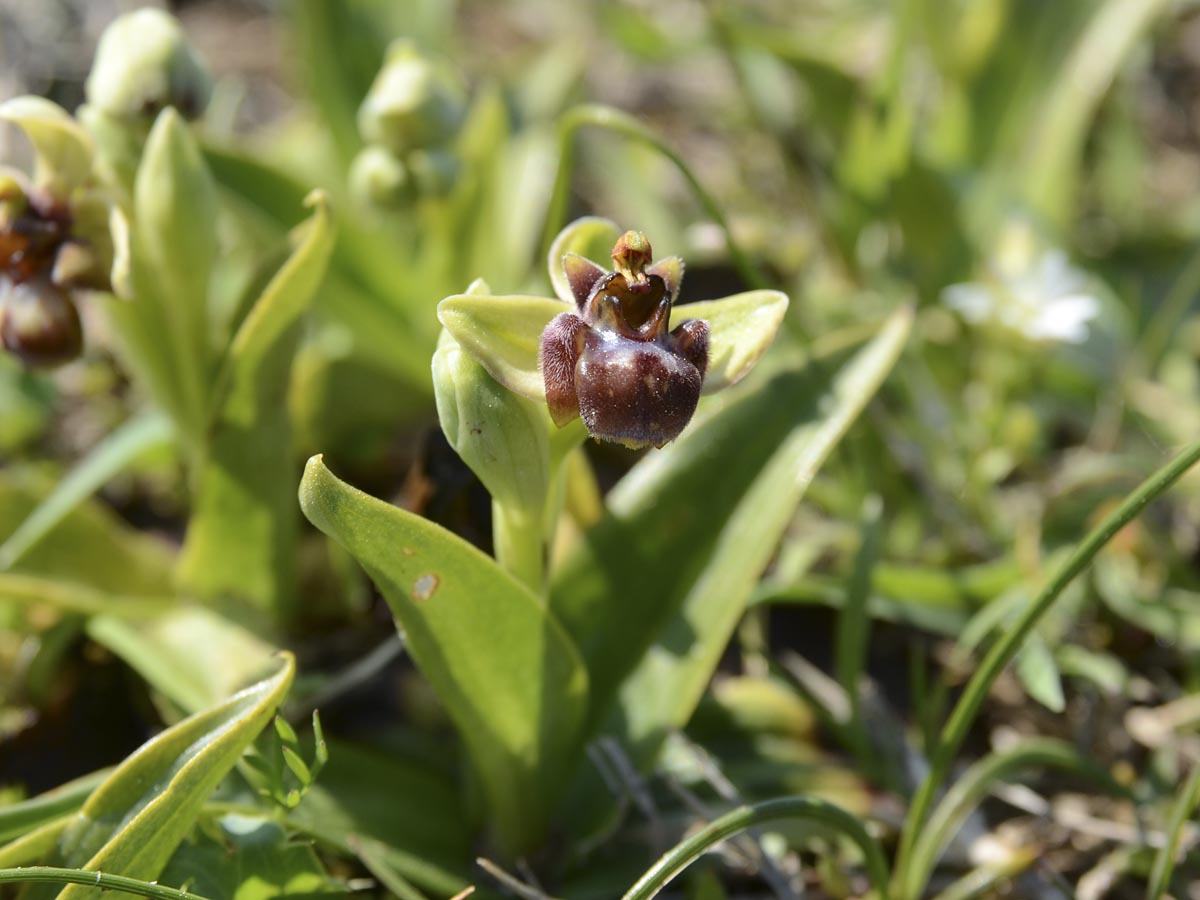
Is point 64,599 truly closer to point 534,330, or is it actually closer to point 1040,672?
point 534,330

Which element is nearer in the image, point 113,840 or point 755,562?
point 113,840

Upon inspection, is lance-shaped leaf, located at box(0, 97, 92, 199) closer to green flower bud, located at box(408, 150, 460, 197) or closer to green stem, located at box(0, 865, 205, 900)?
green flower bud, located at box(408, 150, 460, 197)

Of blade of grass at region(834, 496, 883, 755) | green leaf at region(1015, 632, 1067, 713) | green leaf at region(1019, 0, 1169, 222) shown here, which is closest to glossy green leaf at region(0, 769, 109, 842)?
blade of grass at region(834, 496, 883, 755)

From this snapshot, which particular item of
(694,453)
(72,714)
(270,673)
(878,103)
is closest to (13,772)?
(72,714)

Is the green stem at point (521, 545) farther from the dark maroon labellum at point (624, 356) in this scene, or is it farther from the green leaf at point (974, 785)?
the green leaf at point (974, 785)

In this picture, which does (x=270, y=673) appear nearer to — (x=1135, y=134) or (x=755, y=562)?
(x=755, y=562)

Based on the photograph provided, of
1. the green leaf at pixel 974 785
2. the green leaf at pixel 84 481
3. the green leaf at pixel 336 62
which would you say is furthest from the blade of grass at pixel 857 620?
the green leaf at pixel 336 62

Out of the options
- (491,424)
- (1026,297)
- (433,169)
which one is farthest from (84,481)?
(1026,297)
